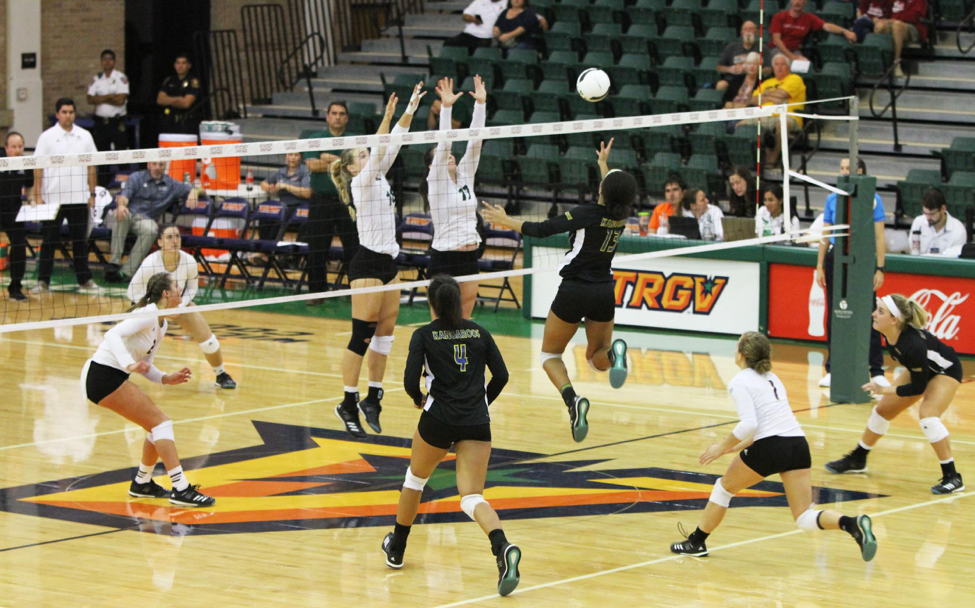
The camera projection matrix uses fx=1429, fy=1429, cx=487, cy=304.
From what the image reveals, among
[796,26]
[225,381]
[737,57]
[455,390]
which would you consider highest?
[796,26]

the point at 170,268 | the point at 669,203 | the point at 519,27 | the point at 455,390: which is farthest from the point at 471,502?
the point at 519,27

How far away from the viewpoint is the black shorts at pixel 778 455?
7.87 meters

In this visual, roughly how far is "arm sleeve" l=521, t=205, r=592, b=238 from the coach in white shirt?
394 inches

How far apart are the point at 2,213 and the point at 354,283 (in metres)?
9.64

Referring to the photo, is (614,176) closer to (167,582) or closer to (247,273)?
(167,582)

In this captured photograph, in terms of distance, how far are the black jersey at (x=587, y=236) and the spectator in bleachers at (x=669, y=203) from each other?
6434 millimetres

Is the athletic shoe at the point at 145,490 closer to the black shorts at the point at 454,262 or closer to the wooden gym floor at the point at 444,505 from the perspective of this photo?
the wooden gym floor at the point at 444,505

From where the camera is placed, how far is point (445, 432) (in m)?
7.54

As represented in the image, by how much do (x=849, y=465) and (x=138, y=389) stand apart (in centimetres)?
493

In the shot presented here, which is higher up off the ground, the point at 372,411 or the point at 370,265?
the point at 370,265

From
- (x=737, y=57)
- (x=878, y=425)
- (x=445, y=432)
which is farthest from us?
(x=737, y=57)

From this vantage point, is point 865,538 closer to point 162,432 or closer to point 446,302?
point 446,302

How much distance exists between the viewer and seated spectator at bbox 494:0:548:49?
21672 mm

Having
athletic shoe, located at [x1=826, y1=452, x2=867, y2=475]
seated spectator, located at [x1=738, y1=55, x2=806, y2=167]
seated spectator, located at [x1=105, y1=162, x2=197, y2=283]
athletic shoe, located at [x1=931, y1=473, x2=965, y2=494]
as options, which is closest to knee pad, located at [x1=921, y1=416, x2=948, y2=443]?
athletic shoe, located at [x1=931, y1=473, x2=965, y2=494]
